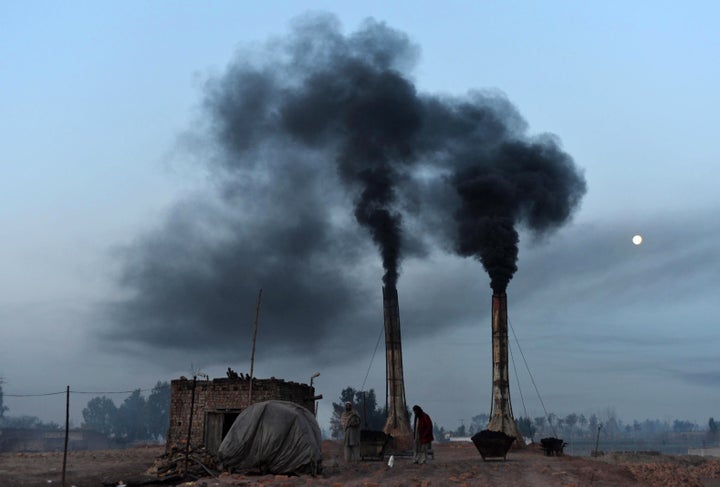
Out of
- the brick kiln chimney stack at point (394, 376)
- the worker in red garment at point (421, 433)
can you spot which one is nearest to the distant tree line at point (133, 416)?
the brick kiln chimney stack at point (394, 376)

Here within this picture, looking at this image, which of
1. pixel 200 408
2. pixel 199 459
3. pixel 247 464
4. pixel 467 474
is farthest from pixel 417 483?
pixel 200 408

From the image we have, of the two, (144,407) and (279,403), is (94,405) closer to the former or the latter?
(144,407)

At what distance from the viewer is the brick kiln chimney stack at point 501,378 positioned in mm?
33500

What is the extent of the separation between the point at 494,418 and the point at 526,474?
15.0 metres

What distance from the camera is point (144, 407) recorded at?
140 metres

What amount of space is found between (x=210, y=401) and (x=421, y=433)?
9.82m

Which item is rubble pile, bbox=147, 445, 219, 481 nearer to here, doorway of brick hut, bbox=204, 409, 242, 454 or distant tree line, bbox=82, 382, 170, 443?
doorway of brick hut, bbox=204, 409, 242, 454

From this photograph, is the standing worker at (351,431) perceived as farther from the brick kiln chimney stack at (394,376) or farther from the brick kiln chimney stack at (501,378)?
the brick kiln chimney stack at (394,376)

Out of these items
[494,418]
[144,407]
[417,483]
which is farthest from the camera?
[144,407]

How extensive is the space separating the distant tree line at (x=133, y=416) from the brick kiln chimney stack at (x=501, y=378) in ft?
283

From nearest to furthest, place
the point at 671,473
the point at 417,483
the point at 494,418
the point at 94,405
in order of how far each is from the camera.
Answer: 1. the point at 417,483
2. the point at 671,473
3. the point at 494,418
4. the point at 94,405

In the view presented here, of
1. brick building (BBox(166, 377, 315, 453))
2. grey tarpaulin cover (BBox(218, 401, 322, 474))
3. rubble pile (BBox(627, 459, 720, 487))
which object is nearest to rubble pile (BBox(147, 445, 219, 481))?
grey tarpaulin cover (BBox(218, 401, 322, 474))

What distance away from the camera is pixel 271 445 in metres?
19.0

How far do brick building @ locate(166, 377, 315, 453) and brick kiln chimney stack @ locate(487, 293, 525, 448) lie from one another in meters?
12.5
